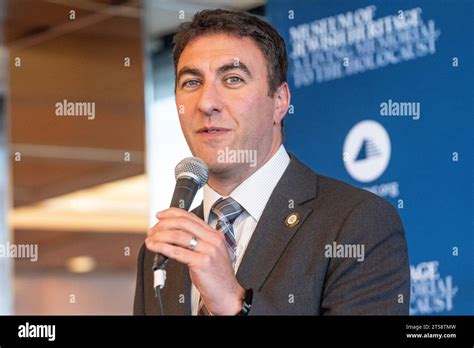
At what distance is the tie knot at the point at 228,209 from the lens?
8.52 feet

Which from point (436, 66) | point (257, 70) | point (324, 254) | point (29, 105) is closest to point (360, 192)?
point (324, 254)

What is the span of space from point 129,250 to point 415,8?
4651 mm

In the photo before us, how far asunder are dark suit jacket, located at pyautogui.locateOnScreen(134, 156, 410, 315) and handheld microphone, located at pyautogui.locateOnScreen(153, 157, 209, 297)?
217 mm

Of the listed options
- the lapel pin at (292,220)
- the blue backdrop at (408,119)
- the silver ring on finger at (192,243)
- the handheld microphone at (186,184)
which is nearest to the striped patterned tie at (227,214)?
the lapel pin at (292,220)

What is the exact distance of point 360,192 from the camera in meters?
2.54

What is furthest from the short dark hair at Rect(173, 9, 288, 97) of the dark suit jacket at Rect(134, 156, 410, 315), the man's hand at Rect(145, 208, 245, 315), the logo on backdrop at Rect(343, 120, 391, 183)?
the man's hand at Rect(145, 208, 245, 315)

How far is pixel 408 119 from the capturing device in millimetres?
3018

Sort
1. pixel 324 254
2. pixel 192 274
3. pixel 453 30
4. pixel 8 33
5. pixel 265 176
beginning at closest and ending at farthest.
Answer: pixel 192 274, pixel 324 254, pixel 265 176, pixel 453 30, pixel 8 33

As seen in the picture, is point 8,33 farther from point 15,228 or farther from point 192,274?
point 192,274

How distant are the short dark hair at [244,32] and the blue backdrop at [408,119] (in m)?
0.43

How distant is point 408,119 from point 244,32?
1.98 ft

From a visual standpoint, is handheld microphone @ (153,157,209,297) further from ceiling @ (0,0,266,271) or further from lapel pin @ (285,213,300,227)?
ceiling @ (0,0,266,271)

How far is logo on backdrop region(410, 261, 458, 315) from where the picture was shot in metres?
2.88

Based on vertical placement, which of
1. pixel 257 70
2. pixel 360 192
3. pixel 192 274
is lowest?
pixel 192 274
